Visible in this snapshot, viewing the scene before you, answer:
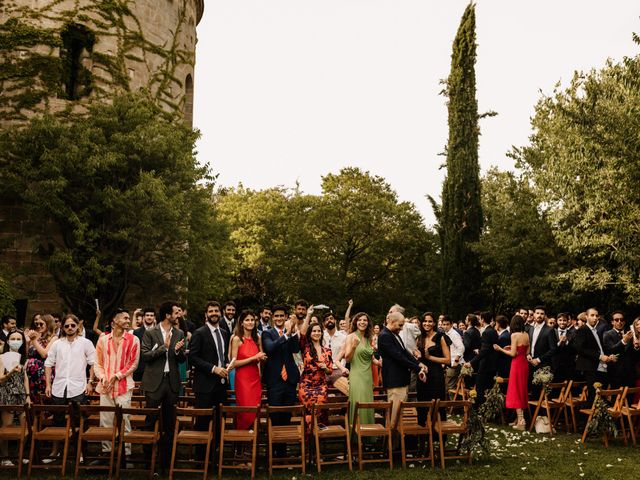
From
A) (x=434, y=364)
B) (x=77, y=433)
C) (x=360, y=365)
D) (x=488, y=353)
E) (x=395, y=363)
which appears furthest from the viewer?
(x=488, y=353)

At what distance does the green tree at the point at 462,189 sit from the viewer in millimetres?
31766

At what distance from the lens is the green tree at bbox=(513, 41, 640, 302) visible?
19188mm

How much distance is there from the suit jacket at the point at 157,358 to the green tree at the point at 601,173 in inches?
563

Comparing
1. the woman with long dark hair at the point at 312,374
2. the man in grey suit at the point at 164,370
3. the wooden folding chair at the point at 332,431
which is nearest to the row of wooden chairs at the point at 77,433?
the man in grey suit at the point at 164,370

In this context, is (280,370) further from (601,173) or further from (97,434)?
(601,173)

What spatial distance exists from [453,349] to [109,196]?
10.8 m

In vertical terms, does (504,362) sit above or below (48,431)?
above

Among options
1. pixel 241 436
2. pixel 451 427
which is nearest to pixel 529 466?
pixel 451 427

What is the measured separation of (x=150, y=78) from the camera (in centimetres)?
2434

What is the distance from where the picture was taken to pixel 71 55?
22.9m

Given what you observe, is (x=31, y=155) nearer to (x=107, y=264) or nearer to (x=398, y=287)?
(x=107, y=264)

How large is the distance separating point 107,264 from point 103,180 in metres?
2.58

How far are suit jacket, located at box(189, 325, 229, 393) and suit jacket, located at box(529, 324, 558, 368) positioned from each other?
22.6 feet

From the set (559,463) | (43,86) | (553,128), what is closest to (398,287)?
(553,128)
